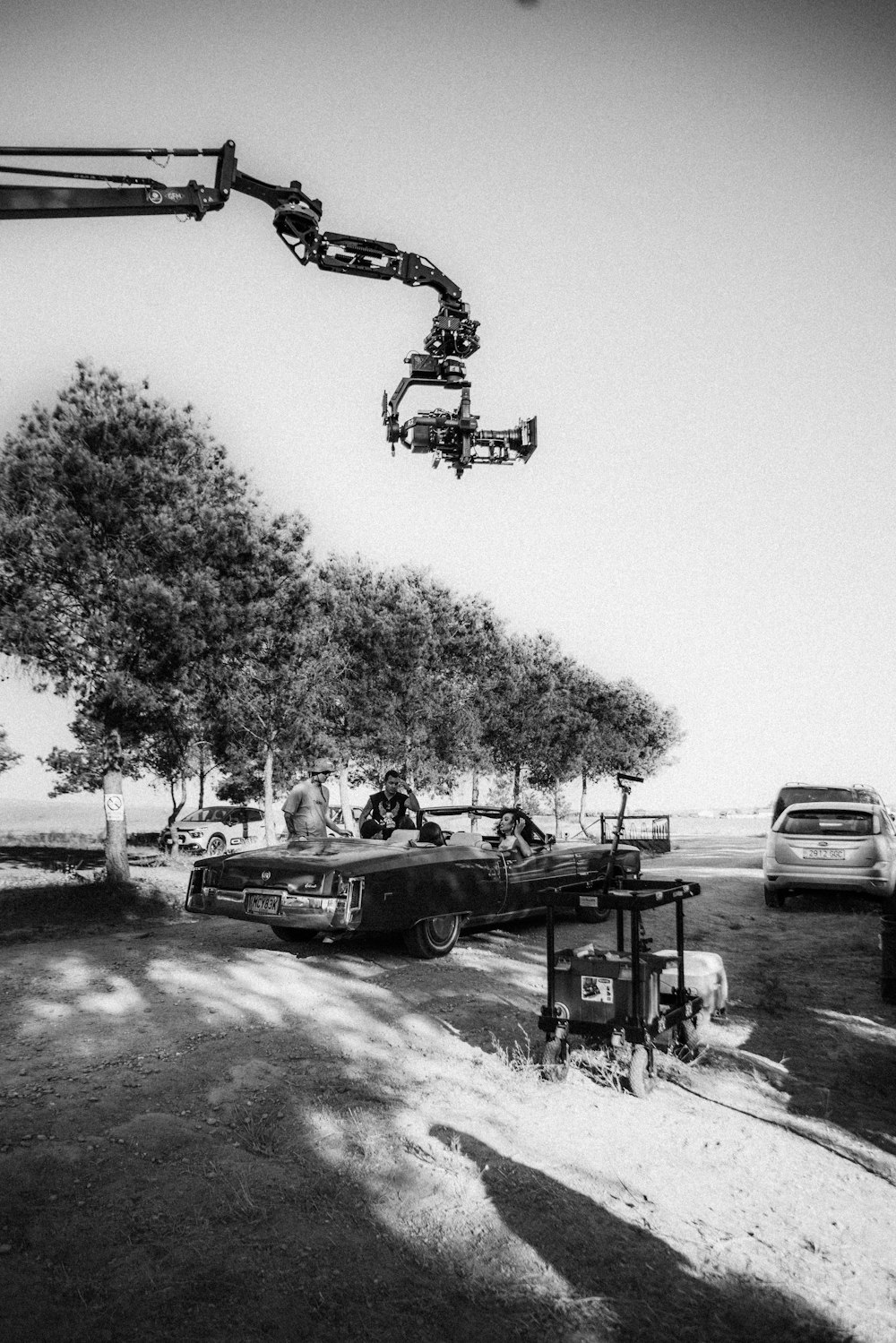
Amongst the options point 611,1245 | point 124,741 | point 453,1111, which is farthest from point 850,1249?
point 124,741

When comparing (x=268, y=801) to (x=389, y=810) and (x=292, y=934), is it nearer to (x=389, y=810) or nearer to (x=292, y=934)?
(x=389, y=810)

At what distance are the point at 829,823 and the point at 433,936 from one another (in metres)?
6.90

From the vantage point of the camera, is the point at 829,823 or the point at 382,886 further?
the point at 829,823

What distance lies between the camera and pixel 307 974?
6.96 m

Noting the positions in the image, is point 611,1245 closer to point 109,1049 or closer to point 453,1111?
point 453,1111

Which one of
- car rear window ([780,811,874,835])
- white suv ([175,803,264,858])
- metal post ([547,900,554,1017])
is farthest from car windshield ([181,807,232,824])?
metal post ([547,900,554,1017])

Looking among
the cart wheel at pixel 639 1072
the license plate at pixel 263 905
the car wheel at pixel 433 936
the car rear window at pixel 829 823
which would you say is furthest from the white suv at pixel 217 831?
the cart wheel at pixel 639 1072

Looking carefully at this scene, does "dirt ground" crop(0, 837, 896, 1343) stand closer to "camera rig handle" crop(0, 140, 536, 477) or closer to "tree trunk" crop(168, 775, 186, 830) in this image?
"camera rig handle" crop(0, 140, 536, 477)

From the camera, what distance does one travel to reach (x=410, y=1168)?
3770 millimetres

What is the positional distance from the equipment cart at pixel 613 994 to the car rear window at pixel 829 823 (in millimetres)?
7600

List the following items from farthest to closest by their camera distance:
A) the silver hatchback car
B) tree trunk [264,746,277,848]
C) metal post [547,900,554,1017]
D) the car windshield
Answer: the car windshield, tree trunk [264,746,277,848], the silver hatchback car, metal post [547,900,554,1017]

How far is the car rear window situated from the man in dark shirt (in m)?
5.89

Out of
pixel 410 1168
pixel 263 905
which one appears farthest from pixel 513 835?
pixel 410 1168

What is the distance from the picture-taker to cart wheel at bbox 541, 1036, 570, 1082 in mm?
4941
